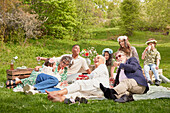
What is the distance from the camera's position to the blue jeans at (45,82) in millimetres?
5432

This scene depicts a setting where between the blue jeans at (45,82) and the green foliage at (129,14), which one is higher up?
the green foliage at (129,14)

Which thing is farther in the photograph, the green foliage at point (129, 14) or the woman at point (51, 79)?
the green foliage at point (129, 14)

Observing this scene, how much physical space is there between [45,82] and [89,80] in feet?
3.84

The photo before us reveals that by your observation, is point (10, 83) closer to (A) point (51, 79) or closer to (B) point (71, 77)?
(A) point (51, 79)

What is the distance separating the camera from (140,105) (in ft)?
13.3

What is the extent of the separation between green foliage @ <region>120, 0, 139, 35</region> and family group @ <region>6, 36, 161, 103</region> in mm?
21234

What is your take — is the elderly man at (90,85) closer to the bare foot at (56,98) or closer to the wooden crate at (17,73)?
the bare foot at (56,98)

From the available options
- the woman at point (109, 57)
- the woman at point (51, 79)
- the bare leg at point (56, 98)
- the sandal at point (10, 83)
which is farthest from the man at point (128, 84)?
the sandal at point (10, 83)

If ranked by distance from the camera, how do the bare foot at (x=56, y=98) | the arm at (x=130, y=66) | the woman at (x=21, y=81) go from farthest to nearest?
the woman at (x=21, y=81), the arm at (x=130, y=66), the bare foot at (x=56, y=98)

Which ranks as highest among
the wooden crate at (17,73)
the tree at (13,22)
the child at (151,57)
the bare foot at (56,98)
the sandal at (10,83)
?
the tree at (13,22)

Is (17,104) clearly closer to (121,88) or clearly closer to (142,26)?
(121,88)

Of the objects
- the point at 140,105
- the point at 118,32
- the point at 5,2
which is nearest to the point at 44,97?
the point at 140,105

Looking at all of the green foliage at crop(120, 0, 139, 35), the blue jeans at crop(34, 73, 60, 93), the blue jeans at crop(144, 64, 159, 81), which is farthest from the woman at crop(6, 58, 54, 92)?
the green foliage at crop(120, 0, 139, 35)

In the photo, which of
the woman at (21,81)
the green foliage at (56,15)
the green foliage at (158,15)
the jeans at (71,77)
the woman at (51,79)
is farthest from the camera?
the green foliage at (158,15)
